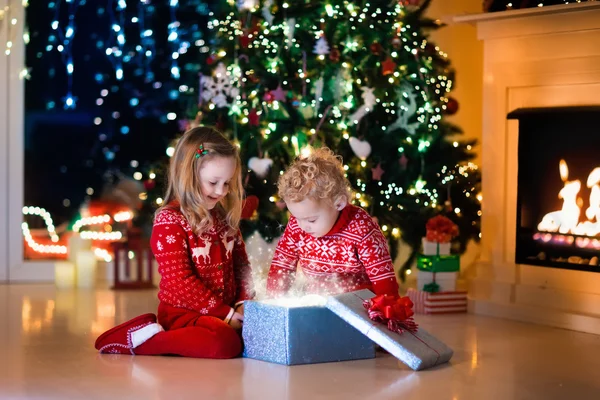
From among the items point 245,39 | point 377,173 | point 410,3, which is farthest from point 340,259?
point 410,3

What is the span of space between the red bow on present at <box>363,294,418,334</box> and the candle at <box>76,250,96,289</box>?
2299 millimetres

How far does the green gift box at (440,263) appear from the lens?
4512 millimetres

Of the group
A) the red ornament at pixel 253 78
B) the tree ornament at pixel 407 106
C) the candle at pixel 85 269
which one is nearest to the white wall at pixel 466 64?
the tree ornament at pixel 407 106

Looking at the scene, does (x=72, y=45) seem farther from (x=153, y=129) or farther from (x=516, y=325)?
(x=516, y=325)

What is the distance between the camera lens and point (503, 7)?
4480 mm

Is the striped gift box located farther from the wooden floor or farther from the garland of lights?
the garland of lights

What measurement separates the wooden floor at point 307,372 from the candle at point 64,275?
107 cm

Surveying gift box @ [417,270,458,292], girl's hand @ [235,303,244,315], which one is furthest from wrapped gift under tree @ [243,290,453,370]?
gift box @ [417,270,458,292]

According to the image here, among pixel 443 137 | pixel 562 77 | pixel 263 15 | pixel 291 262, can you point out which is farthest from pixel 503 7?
pixel 291 262

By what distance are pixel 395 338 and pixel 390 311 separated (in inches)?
3.4

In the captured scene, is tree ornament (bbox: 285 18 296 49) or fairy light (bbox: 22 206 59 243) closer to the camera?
tree ornament (bbox: 285 18 296 49)

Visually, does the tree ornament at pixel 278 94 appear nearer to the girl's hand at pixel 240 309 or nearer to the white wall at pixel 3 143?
the white wall at pixel 3 143

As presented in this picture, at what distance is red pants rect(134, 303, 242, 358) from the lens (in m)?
3.34

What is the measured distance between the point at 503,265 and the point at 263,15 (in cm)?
169
